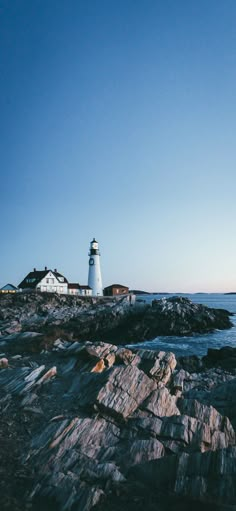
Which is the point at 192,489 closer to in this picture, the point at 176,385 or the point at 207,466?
the point at 207,466

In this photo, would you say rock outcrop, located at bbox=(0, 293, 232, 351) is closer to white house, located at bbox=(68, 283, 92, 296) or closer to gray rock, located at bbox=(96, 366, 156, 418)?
gray rock, located at bbox=(96, 366, 156, 418)

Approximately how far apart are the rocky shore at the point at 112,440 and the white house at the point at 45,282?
65.5m

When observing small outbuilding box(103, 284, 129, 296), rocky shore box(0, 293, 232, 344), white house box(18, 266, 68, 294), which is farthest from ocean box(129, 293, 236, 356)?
small outbuilding box(103, 284, 129, 296)

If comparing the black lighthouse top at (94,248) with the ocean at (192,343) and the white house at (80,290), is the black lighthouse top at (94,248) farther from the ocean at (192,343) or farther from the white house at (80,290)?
the ocean at (192,343)

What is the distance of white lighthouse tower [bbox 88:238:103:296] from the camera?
88750 millimetres

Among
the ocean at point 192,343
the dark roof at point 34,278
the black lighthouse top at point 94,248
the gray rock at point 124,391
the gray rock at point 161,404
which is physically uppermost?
the black lighthouse top at point 94,248

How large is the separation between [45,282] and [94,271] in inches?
574

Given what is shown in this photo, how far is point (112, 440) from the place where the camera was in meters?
10.8

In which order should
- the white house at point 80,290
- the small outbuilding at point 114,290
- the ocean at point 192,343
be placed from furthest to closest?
the small outbuilding at point 114,290 → the white house at point 80,290 → the ocean at point 192,343

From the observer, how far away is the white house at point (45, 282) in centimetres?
8156

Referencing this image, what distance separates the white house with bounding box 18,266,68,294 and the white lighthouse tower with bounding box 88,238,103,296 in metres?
7.69

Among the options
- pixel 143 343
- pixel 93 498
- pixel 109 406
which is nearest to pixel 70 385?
pixel 109 406

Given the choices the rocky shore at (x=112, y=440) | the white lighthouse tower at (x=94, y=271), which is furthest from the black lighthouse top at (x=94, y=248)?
the rocky shore at (x=112, y=440)

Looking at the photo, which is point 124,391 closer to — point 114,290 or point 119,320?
point 119,320
